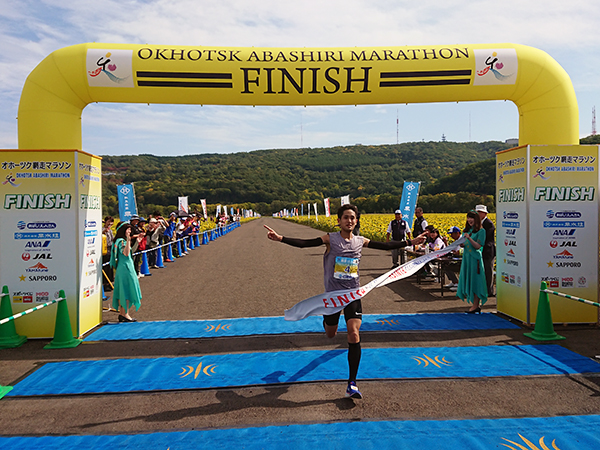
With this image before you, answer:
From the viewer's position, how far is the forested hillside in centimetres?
12312

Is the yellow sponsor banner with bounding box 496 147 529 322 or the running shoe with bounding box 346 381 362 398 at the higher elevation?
the yellow sponsor banner with bounding box 496 147 529 322

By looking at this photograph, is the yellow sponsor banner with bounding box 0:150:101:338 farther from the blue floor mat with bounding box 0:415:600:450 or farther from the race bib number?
the race bib number

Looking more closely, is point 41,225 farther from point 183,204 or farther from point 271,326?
point 183,204

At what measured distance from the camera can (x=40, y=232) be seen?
7047 mm

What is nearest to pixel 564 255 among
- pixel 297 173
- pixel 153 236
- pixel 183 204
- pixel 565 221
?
pixel 565 221

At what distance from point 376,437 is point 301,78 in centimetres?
596

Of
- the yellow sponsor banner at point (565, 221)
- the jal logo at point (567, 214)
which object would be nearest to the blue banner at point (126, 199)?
the yellow sponsor banner at point (565, 221)

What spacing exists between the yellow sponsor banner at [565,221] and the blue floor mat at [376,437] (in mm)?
3971

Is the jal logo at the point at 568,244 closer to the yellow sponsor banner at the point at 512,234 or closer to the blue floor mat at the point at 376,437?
the yellow sponsor banner at the point at 512,234

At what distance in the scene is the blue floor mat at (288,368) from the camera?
17.0 ft

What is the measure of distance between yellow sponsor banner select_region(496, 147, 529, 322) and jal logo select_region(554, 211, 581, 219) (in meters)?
0.62

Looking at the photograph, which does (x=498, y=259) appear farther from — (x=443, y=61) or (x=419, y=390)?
(x=419, y=390)

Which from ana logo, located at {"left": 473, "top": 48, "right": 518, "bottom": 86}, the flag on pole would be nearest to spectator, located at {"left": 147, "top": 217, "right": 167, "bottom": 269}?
the flag on pole

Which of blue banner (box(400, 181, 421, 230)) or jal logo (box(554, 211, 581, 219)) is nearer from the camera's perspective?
jal logo (box(554, 211, 581, 219))
